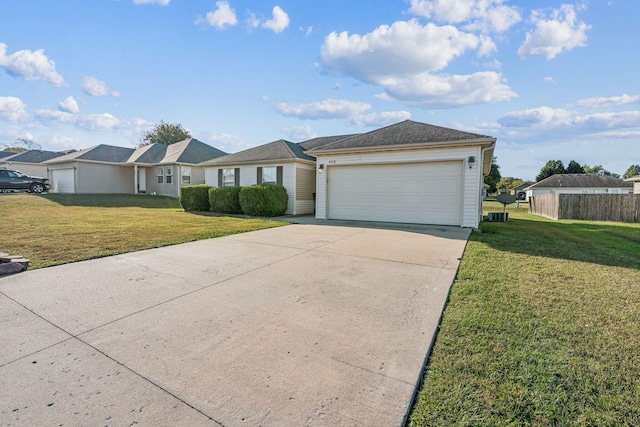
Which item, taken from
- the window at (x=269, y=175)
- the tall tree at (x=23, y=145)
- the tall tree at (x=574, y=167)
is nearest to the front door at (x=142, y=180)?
the window at (x=269, y=175)

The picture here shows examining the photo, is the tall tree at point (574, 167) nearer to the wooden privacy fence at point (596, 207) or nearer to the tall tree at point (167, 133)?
the wooden privacy fence at point (596, 207)

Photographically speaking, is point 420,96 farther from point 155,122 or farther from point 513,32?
point 155,122

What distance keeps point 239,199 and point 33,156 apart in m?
26.1

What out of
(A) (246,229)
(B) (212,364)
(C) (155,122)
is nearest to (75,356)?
(B) (212,364)

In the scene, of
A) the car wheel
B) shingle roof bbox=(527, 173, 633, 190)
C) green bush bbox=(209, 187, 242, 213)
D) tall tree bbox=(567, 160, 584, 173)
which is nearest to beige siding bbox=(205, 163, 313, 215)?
green bush bbox=(209, 187, 242, 213)

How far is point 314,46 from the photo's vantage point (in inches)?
499

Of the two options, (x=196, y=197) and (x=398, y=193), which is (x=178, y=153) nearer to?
(x=196, y=197)

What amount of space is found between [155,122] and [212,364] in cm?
4877

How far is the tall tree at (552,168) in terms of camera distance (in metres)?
51.9

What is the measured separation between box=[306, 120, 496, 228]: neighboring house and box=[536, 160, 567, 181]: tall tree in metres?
53.6

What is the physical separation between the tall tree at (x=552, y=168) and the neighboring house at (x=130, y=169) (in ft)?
186

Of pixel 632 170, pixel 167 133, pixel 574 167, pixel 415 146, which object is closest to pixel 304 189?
pixel 415 146

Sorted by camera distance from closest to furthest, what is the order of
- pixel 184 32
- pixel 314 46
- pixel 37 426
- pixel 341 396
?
1. pixel 37 426
2. pixel 341 396
3. pixel 184 32
4. pixel 314 46

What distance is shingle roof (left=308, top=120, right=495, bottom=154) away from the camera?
391 inches
